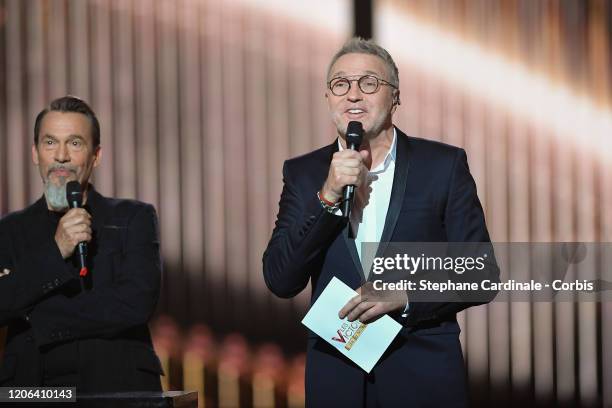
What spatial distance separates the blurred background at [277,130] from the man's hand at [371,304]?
2.03 meters

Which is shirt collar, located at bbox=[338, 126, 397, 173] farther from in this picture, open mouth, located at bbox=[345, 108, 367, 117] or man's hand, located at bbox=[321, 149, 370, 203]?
man's hand, located at bbox=[321, 149, 370, 203]

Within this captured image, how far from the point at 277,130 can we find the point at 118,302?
175 centimetres

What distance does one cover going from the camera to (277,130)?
4.29 meters

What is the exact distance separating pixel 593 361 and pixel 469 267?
2124 millimetres

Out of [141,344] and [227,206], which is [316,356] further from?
[227,206]

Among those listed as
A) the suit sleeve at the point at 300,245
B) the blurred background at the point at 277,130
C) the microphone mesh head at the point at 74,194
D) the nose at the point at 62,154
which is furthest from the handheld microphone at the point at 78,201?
the blurred background at the point at 277,130

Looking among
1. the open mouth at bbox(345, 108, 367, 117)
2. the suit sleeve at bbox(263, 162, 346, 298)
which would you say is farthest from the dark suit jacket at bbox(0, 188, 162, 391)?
the open mouth at bbox(345, 108, 367, 117)

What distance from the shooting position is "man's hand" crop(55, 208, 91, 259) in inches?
104

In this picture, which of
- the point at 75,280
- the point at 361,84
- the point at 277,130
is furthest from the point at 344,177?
the point at 277,130

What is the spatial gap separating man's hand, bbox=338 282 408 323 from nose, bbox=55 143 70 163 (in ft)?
3.54

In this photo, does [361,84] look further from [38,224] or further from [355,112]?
[38,224]

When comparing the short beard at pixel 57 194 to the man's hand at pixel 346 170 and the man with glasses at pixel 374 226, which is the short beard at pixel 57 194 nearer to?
the man with glasses at pixel 374 226

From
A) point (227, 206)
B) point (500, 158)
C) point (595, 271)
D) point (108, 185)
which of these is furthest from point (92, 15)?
point (595, 271)

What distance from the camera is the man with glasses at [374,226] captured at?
88.8 inches
